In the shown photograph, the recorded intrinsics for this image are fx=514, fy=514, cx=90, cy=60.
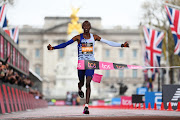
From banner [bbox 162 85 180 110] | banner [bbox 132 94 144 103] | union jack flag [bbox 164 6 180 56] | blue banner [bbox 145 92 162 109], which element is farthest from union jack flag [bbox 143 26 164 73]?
banner [bbox 162 85 180 110]

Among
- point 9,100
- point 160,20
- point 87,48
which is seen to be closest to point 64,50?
point 160,20

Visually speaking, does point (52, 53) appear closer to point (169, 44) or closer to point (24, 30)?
point (24, 30)

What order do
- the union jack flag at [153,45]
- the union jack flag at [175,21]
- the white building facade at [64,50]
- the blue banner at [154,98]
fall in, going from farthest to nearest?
the white building facade at [64,50] → the union jack flag at [153,45] → the union jack flag at [175,21] → the blue banner at [154,98]

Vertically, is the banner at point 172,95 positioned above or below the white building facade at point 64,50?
below

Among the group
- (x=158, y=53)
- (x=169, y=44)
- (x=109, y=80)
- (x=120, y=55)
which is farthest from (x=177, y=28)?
(x=120, y=55)

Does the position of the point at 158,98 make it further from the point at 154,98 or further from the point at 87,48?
the point at 87,48

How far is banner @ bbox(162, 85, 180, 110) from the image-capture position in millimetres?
19969

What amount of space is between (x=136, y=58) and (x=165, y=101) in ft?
378

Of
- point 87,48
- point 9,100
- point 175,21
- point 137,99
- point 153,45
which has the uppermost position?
point 175,21

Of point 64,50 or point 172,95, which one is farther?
point 64,50

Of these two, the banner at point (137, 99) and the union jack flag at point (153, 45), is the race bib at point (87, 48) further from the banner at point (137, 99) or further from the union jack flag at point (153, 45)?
the union jack flag at point (153, 45)

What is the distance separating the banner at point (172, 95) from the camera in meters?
20.0

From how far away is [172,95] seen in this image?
801 inches

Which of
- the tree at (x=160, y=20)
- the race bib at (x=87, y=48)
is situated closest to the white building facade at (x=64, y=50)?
the tree at (x=160, y=20)
